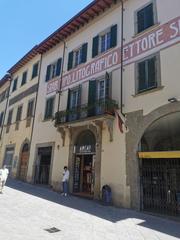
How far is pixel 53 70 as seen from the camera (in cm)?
1895

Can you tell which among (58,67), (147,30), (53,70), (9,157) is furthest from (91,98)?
(9,157)

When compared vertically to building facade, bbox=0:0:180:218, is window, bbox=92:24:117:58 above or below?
above

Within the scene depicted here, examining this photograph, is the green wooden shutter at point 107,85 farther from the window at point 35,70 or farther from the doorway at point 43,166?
the window at point 35,70

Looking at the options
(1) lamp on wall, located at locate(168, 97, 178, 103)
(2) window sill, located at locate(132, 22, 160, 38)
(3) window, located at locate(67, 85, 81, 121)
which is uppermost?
(2) window sill, located at locate(132, 22, 160, 38)

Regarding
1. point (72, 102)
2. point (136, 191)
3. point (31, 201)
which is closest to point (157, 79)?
point (136, 191)

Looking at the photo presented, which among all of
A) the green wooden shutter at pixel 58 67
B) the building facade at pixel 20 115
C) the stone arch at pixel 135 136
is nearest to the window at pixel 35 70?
the building facade at pixel 20 115

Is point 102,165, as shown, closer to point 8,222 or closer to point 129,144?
point 129,144

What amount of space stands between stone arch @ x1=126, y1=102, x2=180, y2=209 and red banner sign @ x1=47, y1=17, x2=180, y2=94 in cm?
318

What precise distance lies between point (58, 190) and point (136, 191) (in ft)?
20.0

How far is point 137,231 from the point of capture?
23.2 feet

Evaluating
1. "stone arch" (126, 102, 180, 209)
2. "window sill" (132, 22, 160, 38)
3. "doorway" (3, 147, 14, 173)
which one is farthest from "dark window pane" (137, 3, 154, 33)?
"doorway" (3, 147, 14, 173)

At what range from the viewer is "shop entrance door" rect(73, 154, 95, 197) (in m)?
14.1

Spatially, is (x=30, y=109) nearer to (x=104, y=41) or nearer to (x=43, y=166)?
(x=43, y=166)

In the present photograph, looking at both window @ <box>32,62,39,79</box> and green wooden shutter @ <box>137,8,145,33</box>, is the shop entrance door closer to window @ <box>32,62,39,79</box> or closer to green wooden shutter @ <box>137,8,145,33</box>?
green wooden shutter @ <box>137,8,145,33</box>
